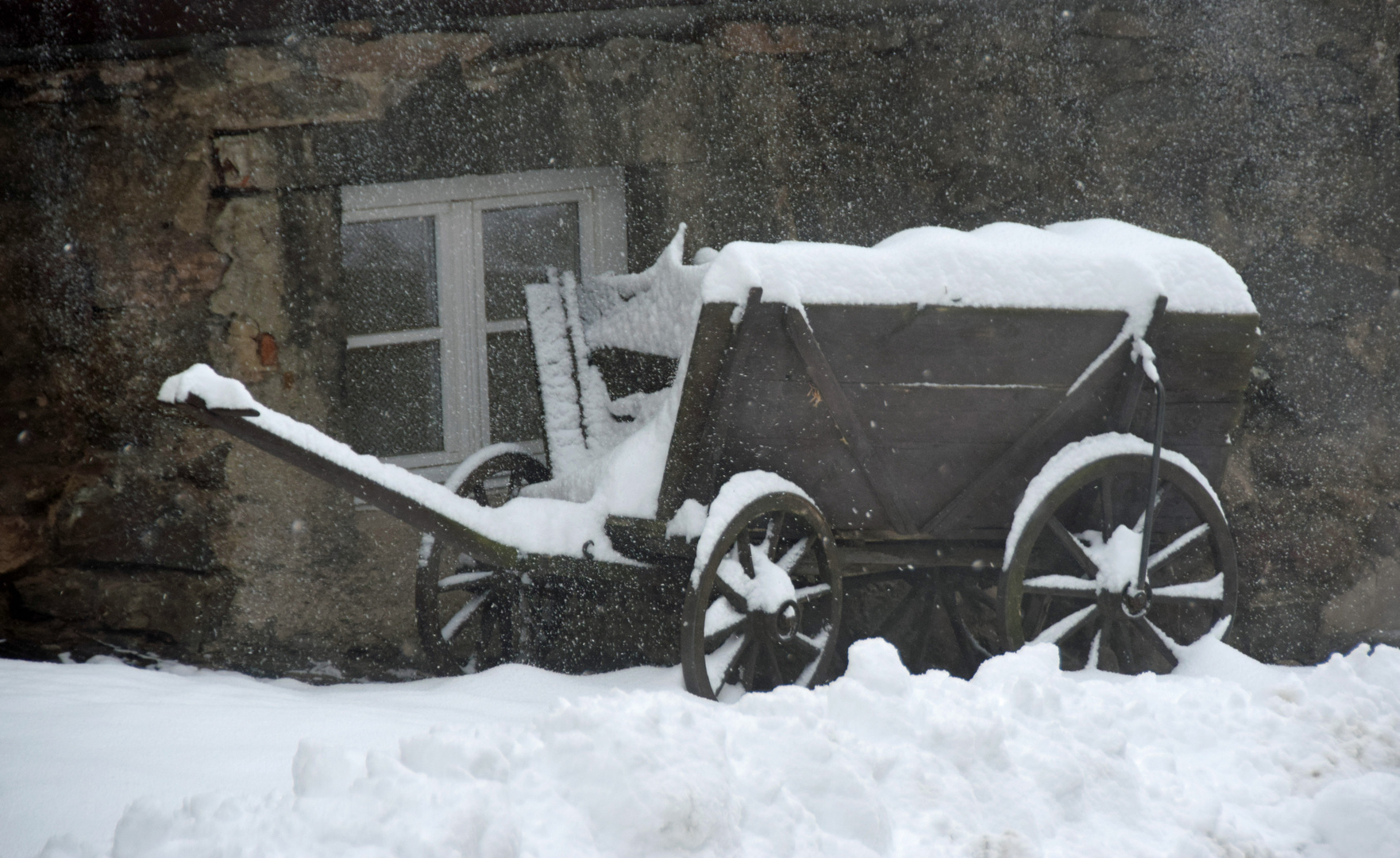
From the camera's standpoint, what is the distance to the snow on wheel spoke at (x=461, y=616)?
3.30 m

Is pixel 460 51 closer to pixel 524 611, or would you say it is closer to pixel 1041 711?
pixel 524 611

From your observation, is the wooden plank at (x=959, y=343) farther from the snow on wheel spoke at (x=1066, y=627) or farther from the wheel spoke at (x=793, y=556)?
the snow on wheel spoke at (x=1066, y=627)

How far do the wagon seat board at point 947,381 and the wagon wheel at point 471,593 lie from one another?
40.7 inches

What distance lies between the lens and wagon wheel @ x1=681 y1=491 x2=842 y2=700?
2502 millimetres

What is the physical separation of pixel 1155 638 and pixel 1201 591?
0.69 feet

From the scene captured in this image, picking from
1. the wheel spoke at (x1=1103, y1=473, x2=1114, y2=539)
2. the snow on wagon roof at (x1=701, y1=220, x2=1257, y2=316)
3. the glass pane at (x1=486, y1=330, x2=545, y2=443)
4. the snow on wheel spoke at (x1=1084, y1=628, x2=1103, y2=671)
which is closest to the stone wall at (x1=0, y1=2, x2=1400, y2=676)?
the glass pane at (x1=486, y1=330, x2=545, y2=443)

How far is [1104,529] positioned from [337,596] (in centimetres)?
248

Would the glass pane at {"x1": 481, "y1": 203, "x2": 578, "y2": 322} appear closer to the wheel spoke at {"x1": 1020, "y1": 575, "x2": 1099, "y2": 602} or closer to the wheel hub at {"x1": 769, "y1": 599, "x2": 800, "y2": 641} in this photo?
the wheel hub at {"x1": 769, "y1": 599, "x2": 800, "y2": 641}

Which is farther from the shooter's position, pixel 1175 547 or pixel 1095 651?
pixel 1175 547

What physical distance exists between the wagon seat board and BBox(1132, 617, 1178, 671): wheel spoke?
43 centimetres

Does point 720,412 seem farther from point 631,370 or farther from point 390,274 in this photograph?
point 390,274

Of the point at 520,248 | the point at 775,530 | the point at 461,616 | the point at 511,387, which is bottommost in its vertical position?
the point at 461,616

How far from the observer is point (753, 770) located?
5.34 ft

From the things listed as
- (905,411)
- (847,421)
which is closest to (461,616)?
(847,421)
